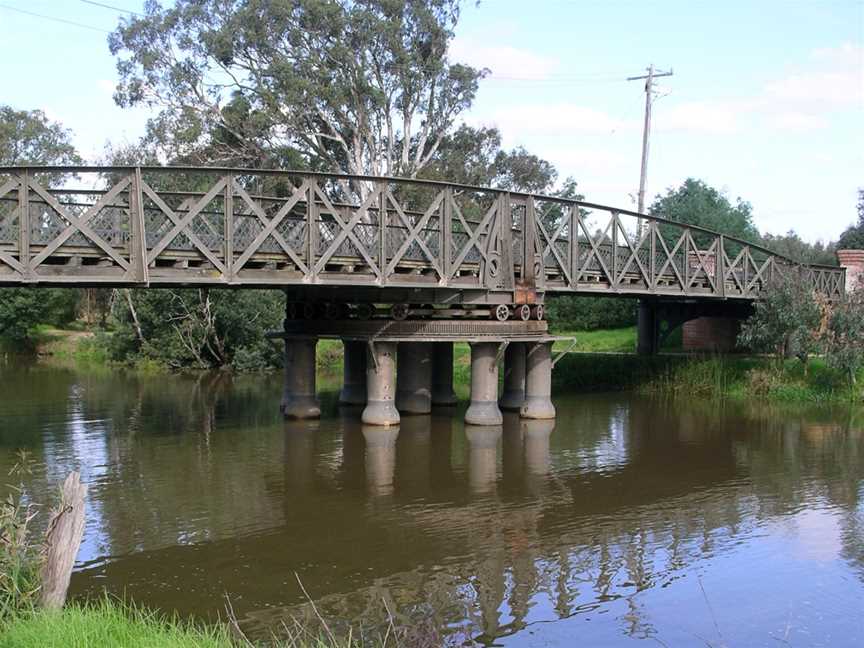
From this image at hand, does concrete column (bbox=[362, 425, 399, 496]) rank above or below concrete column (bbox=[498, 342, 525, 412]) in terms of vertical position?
below

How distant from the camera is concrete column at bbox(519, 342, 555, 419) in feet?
86.1

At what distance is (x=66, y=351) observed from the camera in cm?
5578

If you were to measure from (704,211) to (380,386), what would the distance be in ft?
112

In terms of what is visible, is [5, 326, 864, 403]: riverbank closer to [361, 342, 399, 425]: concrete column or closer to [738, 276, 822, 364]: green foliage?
[738, 276, 822, 364]: green foliage

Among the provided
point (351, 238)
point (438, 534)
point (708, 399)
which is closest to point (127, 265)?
point (351, 238)

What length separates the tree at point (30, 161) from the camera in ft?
178

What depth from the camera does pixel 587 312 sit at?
4959 centimetres

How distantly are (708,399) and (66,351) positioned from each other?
37354 mm

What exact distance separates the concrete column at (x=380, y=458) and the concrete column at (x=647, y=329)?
1667 cm

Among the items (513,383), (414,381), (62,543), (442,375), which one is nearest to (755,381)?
(513,383)

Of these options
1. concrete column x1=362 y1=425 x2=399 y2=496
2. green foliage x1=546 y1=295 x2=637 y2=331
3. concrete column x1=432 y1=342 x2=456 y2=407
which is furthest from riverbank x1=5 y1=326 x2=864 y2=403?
concrete column x1=362 y1=425 x2=399 y2=496

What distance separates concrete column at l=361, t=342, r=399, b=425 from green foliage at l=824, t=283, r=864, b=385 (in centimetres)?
1508

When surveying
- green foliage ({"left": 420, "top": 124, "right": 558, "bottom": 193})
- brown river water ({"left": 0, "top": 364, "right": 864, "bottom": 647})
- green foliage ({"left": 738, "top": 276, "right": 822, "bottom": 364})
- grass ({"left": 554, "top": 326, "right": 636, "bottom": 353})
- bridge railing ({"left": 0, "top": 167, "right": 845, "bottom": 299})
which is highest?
green foliage ({"left": 420, "top": 124, "right": 558, "bottom": 193})

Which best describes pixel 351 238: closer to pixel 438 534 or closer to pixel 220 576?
pixel 438 534
